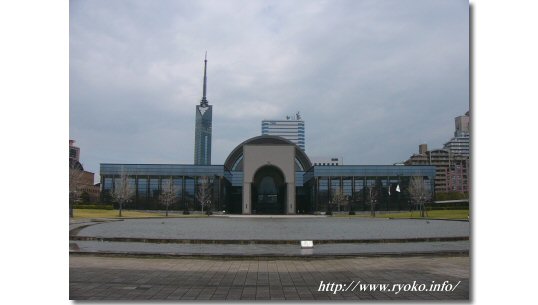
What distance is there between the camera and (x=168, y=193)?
8250 centimetres

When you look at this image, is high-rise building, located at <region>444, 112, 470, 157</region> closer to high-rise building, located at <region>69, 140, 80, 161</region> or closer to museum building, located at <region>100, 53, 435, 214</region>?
high-rise building, located at <region>69, 140, 80, 161</region>

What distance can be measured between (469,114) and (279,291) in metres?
4.27

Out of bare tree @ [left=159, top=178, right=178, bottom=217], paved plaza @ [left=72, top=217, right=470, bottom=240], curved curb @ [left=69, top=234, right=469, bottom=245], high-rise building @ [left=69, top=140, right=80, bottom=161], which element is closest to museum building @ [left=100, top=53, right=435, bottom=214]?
bare tree @ [left=159, top=178, right=178, bottom=217]

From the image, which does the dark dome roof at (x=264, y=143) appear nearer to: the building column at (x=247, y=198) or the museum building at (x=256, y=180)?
the museum building at (x=256, y=180)

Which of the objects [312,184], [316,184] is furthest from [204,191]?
[312,184]

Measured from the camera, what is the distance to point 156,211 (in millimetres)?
89125

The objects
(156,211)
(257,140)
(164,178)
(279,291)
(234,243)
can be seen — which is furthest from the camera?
(257,140)

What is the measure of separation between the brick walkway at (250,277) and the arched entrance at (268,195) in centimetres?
9167

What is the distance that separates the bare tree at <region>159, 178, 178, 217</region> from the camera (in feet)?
272

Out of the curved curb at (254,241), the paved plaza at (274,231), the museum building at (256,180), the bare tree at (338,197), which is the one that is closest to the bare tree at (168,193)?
the museum building at (256,180)

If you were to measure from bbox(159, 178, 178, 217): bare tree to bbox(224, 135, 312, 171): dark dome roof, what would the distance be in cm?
1647
